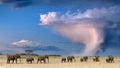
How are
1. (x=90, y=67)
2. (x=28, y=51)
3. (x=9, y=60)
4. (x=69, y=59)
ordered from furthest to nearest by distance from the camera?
1. (x=28, y=51)
2. (x=69, y=59)
3. (x=9, y=60)
4. (x=90, y=67)

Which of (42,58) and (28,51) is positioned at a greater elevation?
(28,51)

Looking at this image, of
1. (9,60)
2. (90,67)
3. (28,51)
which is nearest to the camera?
(90,67)

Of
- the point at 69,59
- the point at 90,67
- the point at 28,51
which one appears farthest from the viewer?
the point at 28,51

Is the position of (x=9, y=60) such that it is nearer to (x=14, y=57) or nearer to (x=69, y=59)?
(x=14, y=57)

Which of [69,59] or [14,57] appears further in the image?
[69,59]

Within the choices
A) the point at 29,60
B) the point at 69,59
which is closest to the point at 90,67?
the point at 29,60

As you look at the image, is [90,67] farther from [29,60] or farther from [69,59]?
[69,59]

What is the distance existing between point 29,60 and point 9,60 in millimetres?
2971

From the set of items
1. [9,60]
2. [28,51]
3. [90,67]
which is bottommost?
[90,67]

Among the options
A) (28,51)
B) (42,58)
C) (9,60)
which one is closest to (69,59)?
(42,58)

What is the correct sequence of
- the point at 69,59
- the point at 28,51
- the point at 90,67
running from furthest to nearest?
the point at 28,51
the point at 69,59
the point at 90,67

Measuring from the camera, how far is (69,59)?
6588 centimetres

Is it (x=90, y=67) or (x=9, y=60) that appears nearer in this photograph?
(x=90, y=67)

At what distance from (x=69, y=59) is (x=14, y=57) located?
1294cm
